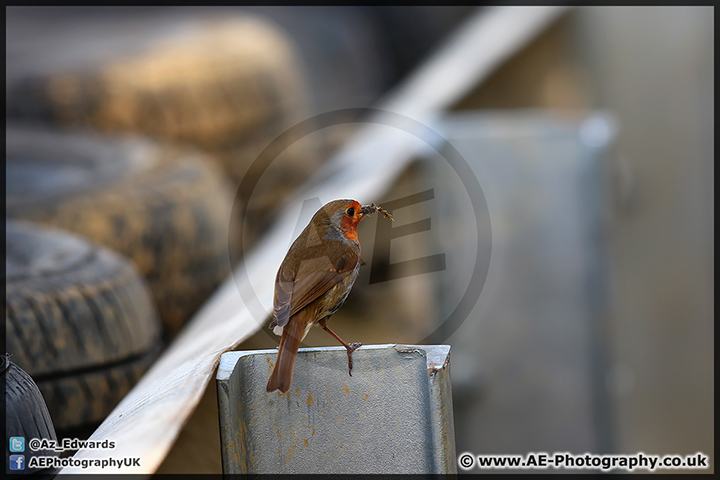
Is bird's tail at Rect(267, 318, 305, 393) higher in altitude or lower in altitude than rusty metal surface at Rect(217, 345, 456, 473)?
higher

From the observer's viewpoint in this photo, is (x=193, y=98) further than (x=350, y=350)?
Yes

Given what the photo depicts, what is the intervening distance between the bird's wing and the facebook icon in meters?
0.42

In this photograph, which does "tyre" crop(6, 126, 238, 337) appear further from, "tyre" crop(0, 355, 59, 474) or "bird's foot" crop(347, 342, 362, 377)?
"bird's foot" crop(347, 342, 362, 377)

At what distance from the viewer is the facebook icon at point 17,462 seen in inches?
44.2

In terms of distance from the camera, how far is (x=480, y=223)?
2.81 metres

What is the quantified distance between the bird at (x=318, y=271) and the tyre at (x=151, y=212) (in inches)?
68.6

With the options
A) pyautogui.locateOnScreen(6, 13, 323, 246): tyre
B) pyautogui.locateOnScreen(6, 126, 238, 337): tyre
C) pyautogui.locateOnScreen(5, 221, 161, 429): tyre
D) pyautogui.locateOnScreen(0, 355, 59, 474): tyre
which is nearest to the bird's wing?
pyautogui.locateOnScreen(0, 355, 59, 474): tyre

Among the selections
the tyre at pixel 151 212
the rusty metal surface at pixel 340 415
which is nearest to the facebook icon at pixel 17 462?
the rusty metal surface at pixel 340 415

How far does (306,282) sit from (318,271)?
0.02 meters

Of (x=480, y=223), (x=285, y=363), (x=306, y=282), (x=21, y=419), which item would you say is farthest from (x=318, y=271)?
(x=480, y=223)

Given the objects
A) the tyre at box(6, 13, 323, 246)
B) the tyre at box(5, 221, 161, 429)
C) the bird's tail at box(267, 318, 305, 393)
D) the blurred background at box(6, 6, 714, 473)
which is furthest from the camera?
the tyre at box(6, 13, 323, 246)

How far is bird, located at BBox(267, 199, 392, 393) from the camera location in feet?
3.67

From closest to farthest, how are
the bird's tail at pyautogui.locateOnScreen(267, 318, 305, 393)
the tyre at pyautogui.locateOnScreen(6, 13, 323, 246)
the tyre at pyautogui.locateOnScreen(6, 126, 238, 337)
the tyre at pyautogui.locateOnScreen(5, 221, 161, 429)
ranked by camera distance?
the bird's tail at pyautogui.locateOnScreen(267, 318, 305, 393), the tyre at pyautogui.locateOnScreen(5, 221, 161, 429), the tyre at pyautogui.locateOnScreen(6, 126, 238, 337), the tyre at pyautogui.locateOnScreen(6, 13, 323, 246)

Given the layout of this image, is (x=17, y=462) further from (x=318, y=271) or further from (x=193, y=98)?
(x=193, y=98)
